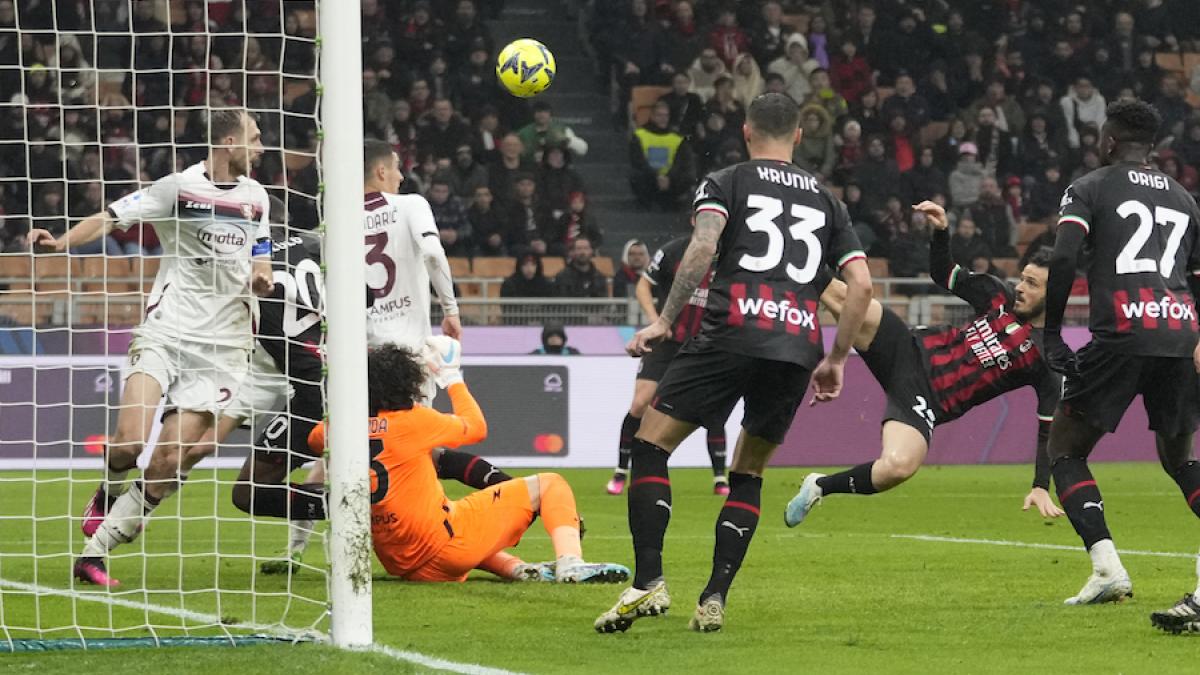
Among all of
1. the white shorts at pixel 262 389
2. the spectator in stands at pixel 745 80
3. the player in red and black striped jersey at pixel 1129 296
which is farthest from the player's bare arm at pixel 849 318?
the spectator in stands at pixel 745 80

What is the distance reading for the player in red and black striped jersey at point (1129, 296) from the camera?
669 cm

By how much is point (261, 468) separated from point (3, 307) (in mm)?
7682

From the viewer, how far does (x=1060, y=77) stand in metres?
23.0

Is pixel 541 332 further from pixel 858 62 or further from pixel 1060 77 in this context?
pixel 1060 77

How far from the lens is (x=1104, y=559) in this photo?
6941 mm

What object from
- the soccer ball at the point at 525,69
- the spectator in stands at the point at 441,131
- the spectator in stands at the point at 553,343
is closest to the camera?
the soccer ball at the point at 525,69

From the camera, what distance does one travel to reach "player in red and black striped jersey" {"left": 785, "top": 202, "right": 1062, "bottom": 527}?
8945 mm

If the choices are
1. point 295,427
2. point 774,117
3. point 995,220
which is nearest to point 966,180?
point 995,220

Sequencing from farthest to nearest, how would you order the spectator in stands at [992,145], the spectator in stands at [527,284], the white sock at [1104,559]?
the spectator in stands at [992,145] → the spectator in stands at [527,284] → the white sock at [1104,559]

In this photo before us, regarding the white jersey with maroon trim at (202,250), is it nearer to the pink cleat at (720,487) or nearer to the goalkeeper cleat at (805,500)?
the goalkeeper cleat at (805,500)

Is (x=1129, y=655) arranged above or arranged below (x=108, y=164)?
below

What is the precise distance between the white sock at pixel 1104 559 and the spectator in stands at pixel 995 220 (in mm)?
13471

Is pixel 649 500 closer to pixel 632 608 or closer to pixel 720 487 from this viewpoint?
pixel 632 608

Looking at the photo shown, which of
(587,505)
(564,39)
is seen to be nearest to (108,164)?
(564,39)
